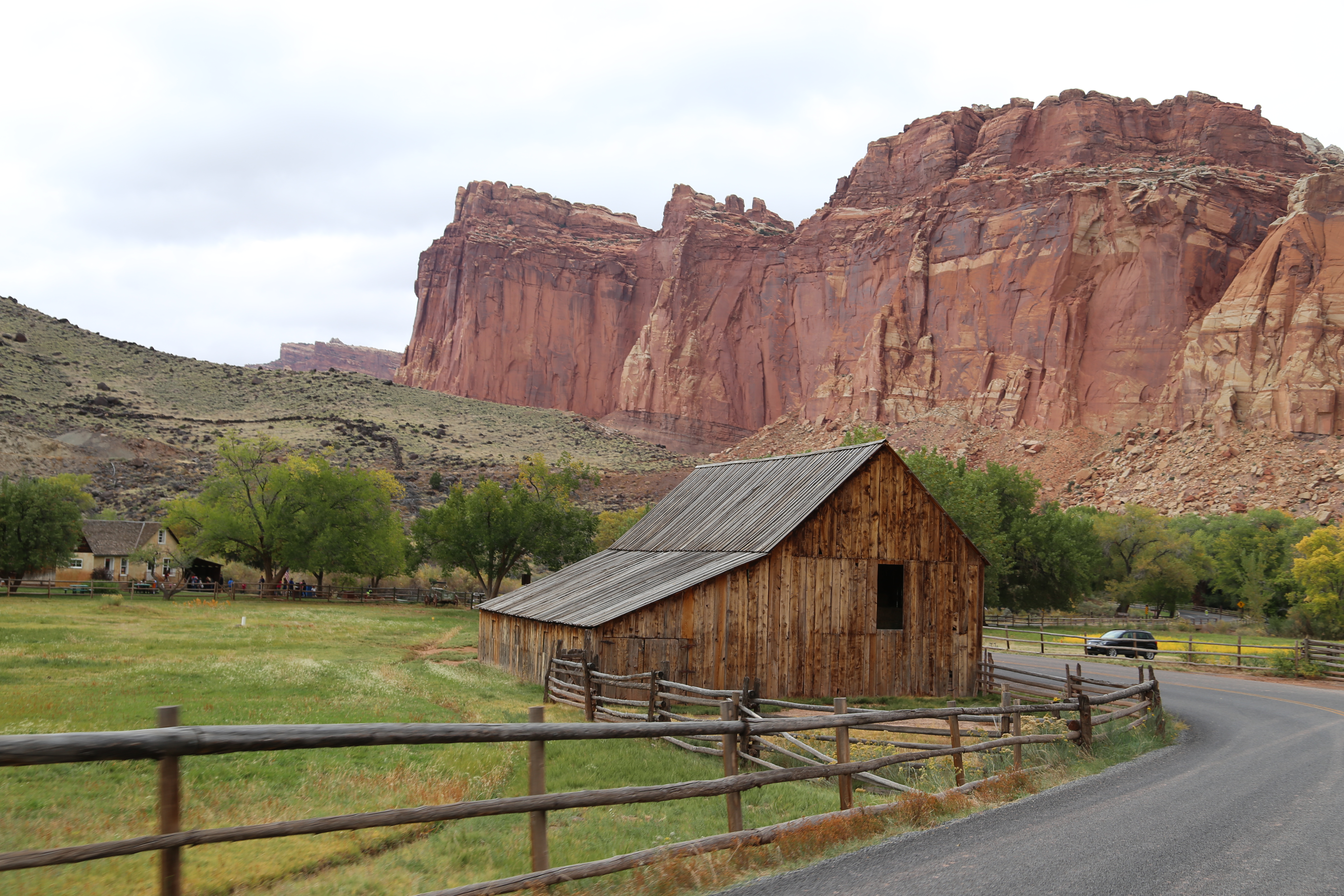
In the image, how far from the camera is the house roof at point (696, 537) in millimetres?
19203

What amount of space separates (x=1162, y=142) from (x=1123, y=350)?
26045 millimetres

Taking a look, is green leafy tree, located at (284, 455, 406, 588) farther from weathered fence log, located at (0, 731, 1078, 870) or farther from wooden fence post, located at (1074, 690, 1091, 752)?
weathered fence log, located at (0, 731, 1078, 870)

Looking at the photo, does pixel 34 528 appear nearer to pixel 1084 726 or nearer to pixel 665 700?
pixel 665 700

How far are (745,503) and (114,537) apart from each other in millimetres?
43504

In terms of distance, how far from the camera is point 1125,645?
3334cm

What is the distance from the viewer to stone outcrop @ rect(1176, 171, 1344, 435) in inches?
2815

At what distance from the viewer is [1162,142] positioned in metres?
94.4

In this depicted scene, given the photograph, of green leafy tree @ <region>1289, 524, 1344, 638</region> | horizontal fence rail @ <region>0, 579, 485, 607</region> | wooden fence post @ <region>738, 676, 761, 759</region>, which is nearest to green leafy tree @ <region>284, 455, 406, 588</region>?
horizontal fence rail @ <region>0, 579, 485, 607</region>

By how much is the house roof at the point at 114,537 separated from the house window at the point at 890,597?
145 feet

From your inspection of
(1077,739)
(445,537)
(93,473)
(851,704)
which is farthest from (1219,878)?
(93,473)

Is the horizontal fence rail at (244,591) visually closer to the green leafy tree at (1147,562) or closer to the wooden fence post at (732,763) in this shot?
the green leafy tree at (1147,562)

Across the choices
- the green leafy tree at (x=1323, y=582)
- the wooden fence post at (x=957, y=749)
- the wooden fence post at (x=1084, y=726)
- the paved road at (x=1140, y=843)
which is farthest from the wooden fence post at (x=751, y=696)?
the green leafy tree at (x=1323, y=582)

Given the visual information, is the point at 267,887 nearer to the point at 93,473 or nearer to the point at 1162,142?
the point at 93,473

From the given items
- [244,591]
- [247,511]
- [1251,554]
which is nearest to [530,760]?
[247,511]
